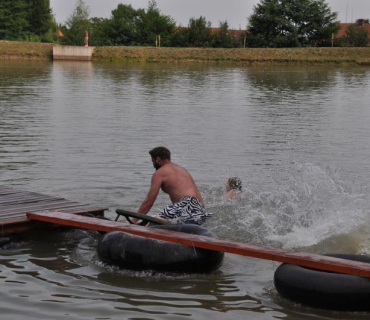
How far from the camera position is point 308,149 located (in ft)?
62.8

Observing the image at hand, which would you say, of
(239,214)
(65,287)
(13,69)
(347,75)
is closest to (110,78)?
(13,69)

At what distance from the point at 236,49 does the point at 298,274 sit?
63.1 m

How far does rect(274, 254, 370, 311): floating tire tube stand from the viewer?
7.62 meters

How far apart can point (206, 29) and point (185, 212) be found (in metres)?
68.4


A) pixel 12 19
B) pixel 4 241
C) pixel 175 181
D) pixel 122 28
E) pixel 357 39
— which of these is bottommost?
pixel 4 241

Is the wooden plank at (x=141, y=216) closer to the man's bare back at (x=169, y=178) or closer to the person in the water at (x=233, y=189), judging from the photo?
the man's bare back at (x=169, y=178)

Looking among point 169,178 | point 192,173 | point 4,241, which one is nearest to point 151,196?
point 169,178

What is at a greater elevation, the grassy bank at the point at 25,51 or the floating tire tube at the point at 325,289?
the grassy bank at the point at 25,51

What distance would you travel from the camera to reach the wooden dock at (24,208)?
33.5 feet

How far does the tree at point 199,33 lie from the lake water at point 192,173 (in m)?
41.2

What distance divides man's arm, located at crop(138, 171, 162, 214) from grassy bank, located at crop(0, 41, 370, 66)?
56707 millimetres

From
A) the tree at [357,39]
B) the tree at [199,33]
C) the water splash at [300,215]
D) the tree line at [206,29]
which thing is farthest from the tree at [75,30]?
the water splash at [300,215]

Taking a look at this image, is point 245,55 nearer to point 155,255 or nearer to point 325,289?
point 155,255

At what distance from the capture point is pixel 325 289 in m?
7.69
